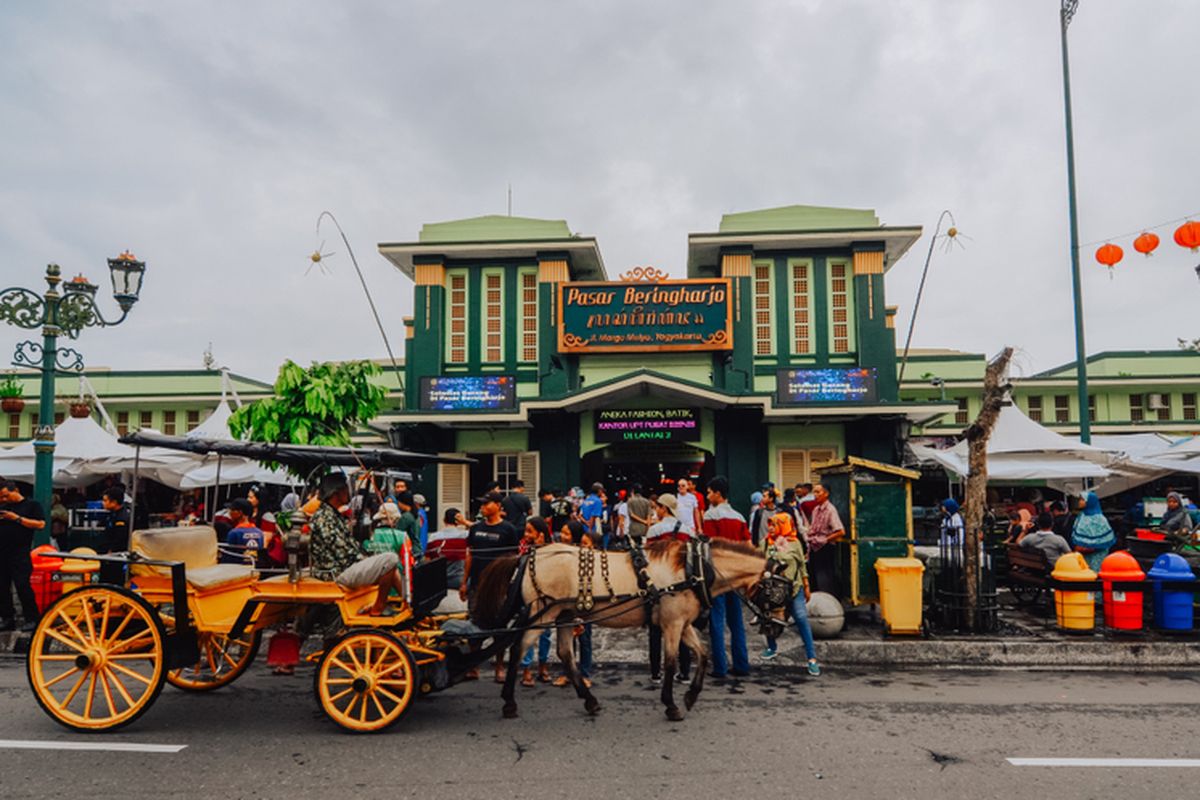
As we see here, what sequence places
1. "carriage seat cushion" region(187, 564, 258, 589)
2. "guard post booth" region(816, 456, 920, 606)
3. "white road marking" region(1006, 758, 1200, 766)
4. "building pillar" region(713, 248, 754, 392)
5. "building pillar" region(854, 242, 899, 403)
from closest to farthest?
"white road marking" region(1006, 758, 1200, 766) → "carriage seat cushion" region(187, 564, 258, 589) → "guard post booth" region(816, 456, 920, 606) → "building pillar" region(854, 242, 899, 403) → "building pillar" region(713, 248, 754, 392)

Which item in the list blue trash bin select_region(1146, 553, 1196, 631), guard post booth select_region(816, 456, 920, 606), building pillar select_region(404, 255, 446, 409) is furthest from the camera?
building pillar select_region(404, 255, 446, 409)

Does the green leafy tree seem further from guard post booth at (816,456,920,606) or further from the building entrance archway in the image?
→ the building entrance archway

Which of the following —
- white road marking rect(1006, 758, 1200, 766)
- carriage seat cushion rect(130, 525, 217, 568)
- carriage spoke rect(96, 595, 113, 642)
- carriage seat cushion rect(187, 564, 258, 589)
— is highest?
carriage seat cushion rect(130, 525, 217, 568)

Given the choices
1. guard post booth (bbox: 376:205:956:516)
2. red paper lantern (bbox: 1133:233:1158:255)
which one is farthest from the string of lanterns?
guard post booth (bbox: 376:205:956:516)

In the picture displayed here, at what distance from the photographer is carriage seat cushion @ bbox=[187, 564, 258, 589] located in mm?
6188

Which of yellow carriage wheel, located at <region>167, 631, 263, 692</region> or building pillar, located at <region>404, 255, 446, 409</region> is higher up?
building pillar, located at <region>404, 255, 446, 409</region>

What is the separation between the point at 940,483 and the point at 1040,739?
21.2 metres

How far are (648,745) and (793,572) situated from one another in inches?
130

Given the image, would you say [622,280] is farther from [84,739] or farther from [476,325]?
[84,739]

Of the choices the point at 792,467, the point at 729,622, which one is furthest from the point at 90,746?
the point at 792,467

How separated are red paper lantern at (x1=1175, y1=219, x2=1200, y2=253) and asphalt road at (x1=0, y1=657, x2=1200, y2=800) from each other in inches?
307

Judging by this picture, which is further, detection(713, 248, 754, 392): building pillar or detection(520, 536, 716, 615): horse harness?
detection(713, 248, 754, 392): building pillar

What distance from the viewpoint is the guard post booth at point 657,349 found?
19.0m

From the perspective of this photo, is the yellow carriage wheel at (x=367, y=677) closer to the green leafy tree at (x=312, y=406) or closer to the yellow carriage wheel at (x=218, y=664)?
the yellow carriage wheel at (x=218, y=664)
